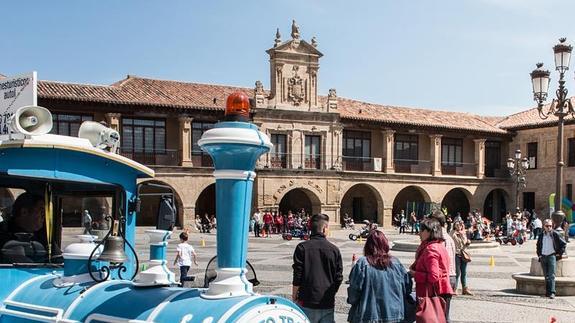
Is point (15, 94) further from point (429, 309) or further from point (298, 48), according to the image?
point (298, 48)

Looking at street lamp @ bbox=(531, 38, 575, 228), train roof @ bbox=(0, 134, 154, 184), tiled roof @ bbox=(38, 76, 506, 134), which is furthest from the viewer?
tiled roof @ bbox=(38, 76, 506, 134)

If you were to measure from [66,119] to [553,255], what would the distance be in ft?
90.6

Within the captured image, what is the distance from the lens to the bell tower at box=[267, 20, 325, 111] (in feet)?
128

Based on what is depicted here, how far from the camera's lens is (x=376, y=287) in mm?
5984

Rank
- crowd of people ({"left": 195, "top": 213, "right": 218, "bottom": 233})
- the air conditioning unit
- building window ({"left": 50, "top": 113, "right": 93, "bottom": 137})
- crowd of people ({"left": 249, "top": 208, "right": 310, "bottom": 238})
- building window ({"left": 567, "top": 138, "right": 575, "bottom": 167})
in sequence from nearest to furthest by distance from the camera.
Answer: crowd of people ({"left": 249, "top": 208, "right": 310, "bottom": 238}) < building window ({"left": 50, "top": 113, "right": 93, "bottom": 137}) < crowd of people ({"left": 195, "top": 213, "right": 218, "bottom": 233}) < the air conditioning unit < building window ({"left": 567, "top": 138, "right": 575, "bottom": 167})

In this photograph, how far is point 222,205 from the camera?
4.03m

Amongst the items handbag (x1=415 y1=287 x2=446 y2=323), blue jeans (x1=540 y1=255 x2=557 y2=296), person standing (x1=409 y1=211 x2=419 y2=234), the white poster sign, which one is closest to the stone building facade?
person standing (x1=409 y1=211 x2=419 y2=234)

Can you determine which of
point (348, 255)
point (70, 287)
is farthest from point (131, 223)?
point (348, 255)

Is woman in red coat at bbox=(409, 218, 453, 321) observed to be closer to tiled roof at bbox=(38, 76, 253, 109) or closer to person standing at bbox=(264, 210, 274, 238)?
person standing at bbox=(264, 210, 274, 238)

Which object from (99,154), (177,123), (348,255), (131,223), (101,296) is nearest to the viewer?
(101,296)

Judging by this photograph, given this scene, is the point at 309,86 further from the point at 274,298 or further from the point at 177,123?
the point at 274,298

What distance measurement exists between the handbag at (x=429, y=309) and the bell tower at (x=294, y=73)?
107 ft

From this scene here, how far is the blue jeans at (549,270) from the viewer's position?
42.6ft

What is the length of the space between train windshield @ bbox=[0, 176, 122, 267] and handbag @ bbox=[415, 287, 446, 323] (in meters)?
2.95
